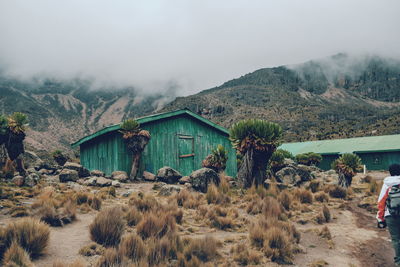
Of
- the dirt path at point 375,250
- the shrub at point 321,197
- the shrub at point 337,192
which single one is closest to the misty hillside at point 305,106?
the shrub at point 337,192

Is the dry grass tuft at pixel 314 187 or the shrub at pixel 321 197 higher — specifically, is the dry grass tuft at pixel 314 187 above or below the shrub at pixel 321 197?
above

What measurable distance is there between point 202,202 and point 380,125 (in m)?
67.4

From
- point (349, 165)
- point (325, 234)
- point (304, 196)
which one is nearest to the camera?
point (325, 234)

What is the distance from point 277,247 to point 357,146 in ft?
123

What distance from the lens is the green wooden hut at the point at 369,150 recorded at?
3400cm

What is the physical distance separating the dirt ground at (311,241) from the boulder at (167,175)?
22.5 ft

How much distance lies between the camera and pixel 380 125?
6294cm

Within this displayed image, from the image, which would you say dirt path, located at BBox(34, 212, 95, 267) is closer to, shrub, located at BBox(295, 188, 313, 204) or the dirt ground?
the dirt ground

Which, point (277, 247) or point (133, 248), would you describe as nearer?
point (133, 248)

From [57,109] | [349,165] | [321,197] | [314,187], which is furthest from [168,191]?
[57,109]

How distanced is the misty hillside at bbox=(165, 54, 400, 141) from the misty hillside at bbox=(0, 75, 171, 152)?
4992 cm

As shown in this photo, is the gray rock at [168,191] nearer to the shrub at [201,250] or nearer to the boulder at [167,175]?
the boulder at [167,175]

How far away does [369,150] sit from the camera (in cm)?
3506

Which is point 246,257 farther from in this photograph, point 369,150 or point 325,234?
point 369,150
